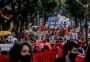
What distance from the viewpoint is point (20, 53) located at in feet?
20.1

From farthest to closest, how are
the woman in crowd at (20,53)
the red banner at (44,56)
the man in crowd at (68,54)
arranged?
the red banner at (44,56)
the man in crowd at (68,54)
the woman in crowd at (20,53)

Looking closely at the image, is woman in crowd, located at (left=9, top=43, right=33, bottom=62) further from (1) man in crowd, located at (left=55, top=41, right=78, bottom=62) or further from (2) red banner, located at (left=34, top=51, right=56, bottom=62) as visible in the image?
(2) red banner, located at (left=34, top=51, right=56, bottom=62)

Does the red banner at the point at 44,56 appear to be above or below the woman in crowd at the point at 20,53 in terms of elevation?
below

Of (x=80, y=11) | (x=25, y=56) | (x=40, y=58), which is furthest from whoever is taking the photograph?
(x=80, y=11)

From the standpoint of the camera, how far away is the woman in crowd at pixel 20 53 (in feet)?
20.0

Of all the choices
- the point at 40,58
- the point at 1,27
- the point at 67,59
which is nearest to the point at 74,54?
the point at 67,59

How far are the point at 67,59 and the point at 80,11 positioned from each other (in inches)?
3200

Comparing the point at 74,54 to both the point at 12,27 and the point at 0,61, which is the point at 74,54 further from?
the point at 12,27

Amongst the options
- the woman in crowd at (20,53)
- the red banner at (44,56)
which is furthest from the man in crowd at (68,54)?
the red banner at (44,56)

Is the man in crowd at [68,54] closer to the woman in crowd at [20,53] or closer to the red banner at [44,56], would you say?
the woman in crowd at [20,53]

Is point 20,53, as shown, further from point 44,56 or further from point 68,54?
point 44,56

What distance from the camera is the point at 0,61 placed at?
1529 centimetres

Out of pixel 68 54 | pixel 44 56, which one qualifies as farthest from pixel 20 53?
pixel 44 56

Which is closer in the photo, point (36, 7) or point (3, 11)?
point (36, 7)
